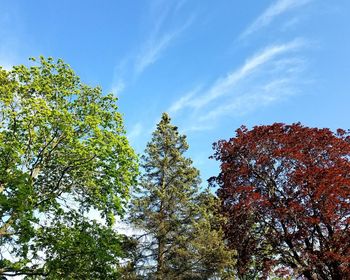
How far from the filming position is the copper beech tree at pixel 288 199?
1978 cm

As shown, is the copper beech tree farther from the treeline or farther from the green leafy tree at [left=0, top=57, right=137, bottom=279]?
the green leafy tree at [left=0, top=57, right=137, bottom=279]

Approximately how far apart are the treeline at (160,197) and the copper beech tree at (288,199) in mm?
59

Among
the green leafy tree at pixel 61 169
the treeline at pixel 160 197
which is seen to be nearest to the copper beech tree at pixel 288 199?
the treeline at pixel 160 197

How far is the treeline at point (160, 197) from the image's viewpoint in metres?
14.7

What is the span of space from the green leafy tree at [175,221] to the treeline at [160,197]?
0.06 meters

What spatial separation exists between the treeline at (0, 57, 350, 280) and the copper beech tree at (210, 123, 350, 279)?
0.06m

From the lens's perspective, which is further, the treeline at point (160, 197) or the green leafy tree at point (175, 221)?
the green leafy tree at point (175, 221)

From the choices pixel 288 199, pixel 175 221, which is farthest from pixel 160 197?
pixel 288 199

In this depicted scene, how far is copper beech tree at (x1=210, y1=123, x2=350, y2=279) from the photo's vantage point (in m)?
19.8

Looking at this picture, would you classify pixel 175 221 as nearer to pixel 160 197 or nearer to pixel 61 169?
pixel 160 197

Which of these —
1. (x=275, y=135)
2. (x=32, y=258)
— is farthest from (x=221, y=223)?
(x=32, y=258)

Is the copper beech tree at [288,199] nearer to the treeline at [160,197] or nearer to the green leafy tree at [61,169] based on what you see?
the treeline at [160,197]

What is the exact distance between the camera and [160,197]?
2209cm

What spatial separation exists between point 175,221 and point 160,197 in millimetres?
1572
